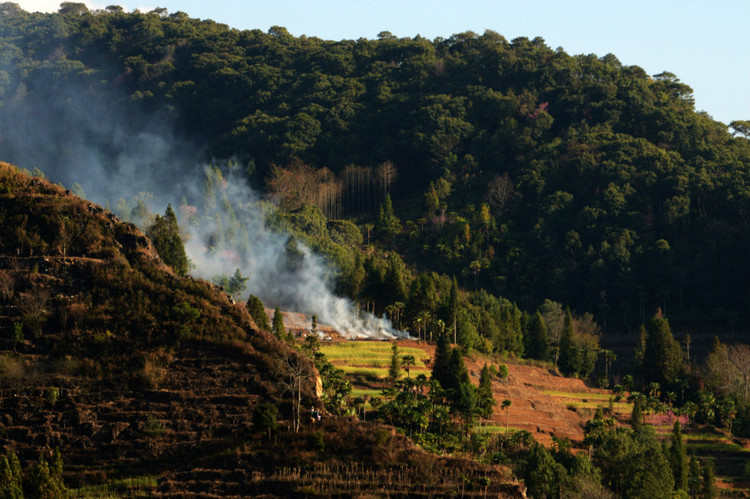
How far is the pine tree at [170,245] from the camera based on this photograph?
3408 inches

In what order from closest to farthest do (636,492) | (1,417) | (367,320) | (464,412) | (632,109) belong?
(1,417) < (636,492) < (464,412) < (367,320) < (632,109)

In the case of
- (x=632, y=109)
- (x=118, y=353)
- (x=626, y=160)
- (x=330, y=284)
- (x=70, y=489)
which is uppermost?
(x=632, y=109)

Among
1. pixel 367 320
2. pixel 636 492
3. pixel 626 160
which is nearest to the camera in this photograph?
pixel 636 492

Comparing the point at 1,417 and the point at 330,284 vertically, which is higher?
the point at 330,284

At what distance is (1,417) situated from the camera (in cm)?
6625

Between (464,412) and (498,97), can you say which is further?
(498,97)

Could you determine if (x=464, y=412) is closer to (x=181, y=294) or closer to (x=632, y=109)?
(x=181, y=294)

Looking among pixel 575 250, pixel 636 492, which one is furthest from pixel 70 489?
pixel 575 250

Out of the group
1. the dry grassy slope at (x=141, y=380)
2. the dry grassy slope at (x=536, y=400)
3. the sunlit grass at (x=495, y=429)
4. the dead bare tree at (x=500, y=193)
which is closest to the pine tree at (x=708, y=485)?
the dry grassy slope at (x=536, y=400)

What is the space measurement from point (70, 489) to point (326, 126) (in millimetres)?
96733

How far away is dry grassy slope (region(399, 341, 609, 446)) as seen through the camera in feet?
283

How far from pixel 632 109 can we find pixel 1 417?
104 metres

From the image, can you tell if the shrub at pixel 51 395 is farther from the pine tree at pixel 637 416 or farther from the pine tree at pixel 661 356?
the pine tree at pixel 661 356

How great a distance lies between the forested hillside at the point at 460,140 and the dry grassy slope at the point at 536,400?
50.1 feet
